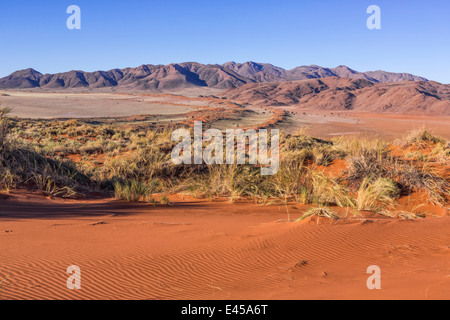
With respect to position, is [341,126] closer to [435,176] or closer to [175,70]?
[435,176]

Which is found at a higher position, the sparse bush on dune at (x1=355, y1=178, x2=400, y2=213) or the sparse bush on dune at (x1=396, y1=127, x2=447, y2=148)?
the sparse bush on dune at (x1=396, y1=127, x2=447, y2=148)

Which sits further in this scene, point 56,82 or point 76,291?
point 56,82

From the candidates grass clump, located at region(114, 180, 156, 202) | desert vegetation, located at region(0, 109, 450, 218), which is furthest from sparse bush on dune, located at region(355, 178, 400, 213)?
grass clump, located at region(114, 180, 156, 202)

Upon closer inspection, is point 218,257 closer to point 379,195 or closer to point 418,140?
point 379,195

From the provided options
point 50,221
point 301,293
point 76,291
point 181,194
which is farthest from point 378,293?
point 181,194

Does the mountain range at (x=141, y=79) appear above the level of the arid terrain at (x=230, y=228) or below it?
above

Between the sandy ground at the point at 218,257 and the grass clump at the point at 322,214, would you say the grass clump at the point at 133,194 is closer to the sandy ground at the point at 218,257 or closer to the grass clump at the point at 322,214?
the sandy ground at the point at 218,257

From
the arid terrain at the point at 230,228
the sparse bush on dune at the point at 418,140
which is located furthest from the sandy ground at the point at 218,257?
the sparse bush on dune at the point at 418,140

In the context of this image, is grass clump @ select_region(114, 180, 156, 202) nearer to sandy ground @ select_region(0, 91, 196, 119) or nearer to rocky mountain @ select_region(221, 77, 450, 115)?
sandy ground @ select_region(0, 91, 196, 119)
